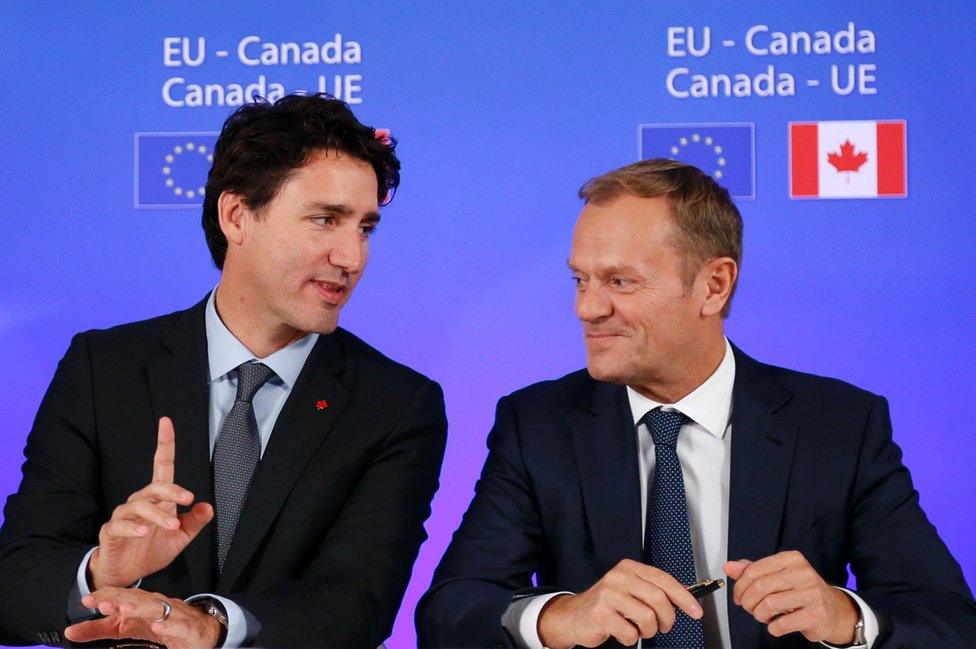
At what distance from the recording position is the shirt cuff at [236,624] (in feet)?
7.47

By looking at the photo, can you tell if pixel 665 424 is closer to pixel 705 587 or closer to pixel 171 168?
pixel 705 587

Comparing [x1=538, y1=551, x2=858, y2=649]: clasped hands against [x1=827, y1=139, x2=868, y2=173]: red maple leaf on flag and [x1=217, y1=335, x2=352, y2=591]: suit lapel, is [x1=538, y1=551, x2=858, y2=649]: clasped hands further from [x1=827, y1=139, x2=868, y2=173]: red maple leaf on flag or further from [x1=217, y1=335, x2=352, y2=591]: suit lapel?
[x1=827, y1=139, x2=868, y2=173]: red maple leaf on flag

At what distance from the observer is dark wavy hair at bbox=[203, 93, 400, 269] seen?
9.44ft

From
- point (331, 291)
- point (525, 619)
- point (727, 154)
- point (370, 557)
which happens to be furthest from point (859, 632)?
point (727, 154)

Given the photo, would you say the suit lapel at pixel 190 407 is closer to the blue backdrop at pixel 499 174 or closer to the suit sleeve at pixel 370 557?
the suit sleeve at pixel 370 557

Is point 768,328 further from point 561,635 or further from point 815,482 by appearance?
point 561,635

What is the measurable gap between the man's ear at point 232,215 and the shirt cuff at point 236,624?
932mm

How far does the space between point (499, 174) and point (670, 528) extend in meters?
1.94

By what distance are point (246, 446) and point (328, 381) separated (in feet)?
0.76

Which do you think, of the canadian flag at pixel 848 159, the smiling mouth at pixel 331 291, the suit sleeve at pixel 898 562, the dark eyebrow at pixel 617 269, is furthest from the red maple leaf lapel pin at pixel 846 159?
the smiling mouth at pixel 331 291

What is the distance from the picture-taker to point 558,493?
2547 mm

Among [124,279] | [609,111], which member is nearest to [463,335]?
[609,111]

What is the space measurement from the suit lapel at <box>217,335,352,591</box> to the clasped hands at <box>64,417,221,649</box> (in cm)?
26

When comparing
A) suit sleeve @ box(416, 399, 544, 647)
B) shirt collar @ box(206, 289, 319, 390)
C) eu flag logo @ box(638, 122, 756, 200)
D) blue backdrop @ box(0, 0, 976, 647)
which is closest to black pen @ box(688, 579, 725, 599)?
suit sleeve @ box(416, 399, 544, 647)
